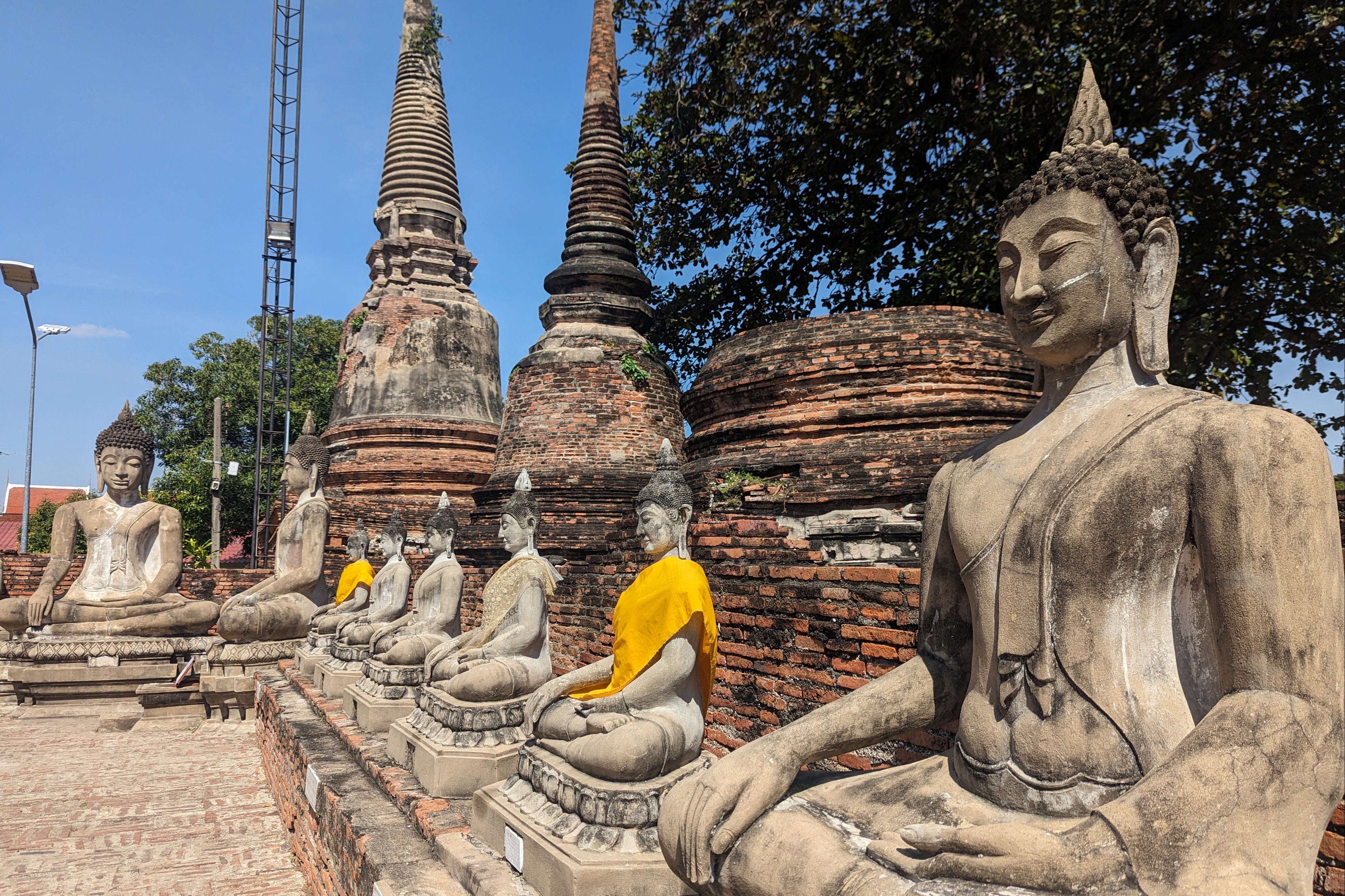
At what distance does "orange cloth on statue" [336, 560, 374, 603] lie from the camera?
918cm

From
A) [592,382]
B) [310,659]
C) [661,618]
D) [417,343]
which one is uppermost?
[417,343]

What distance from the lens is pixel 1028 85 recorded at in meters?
9.90

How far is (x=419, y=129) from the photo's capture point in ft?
59.6

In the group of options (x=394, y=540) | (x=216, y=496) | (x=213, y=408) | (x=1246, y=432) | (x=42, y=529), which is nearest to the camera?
(x=1246, y=432)

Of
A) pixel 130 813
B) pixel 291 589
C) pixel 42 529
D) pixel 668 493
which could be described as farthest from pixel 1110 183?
pixel 42 529

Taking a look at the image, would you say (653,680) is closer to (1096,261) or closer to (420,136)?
(1096,261)

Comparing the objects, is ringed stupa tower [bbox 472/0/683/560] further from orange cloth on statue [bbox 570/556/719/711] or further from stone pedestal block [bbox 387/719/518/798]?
orange cloth on statue [bbox 570/556/719/711]

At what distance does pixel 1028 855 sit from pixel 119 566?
10.7 meters

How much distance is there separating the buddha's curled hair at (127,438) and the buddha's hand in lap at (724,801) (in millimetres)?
10031

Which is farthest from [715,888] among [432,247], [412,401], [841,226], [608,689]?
[432,247]

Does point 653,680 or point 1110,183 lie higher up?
point 1110,183

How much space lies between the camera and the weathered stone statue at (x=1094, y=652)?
149 cm

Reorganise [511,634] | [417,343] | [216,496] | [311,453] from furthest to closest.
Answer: [216,496] → [417,343] → [311,453] → [511,634]

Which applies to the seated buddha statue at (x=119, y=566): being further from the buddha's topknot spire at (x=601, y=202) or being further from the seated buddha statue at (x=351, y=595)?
the buddha's topknot spire at (x=601, y=202)
